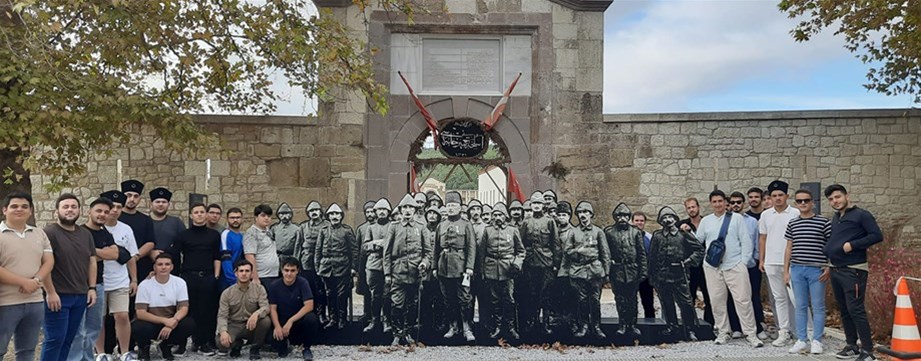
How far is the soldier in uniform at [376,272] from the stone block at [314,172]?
4.66 m

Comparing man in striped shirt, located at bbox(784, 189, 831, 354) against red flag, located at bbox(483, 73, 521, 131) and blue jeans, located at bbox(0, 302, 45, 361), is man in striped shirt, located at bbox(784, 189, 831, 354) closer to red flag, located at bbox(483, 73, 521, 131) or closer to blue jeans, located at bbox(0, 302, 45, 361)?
red flag, located at bbox(483, 73, 521, 131)

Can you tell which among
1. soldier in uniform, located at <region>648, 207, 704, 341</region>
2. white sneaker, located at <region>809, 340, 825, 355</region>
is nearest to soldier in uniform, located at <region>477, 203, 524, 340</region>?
soldier in uniform, located at <region>648, 207, 704, 341</region>

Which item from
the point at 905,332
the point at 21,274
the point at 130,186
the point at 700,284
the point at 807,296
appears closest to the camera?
the point at 21,274

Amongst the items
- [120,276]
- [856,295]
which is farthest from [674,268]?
[120,276]

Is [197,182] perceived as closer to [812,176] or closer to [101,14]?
[101,14]

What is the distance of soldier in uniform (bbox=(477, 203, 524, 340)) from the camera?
839 centimetres

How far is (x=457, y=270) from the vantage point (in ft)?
27.4

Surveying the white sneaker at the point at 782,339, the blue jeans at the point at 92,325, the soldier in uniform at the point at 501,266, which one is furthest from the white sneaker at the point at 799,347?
the blue jeans at the point at 92,325

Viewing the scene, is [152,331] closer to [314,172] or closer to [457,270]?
[457,270]

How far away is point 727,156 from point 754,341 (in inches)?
221

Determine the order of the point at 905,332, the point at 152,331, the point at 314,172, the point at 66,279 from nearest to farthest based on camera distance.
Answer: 1. the point at 66,279
2. the point at 905,332
3. the point at 152,331
4. the point at 314,172

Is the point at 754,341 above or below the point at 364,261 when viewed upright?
below

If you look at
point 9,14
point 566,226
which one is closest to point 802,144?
point 566,226

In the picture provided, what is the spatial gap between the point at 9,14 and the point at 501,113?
23.6 feet
